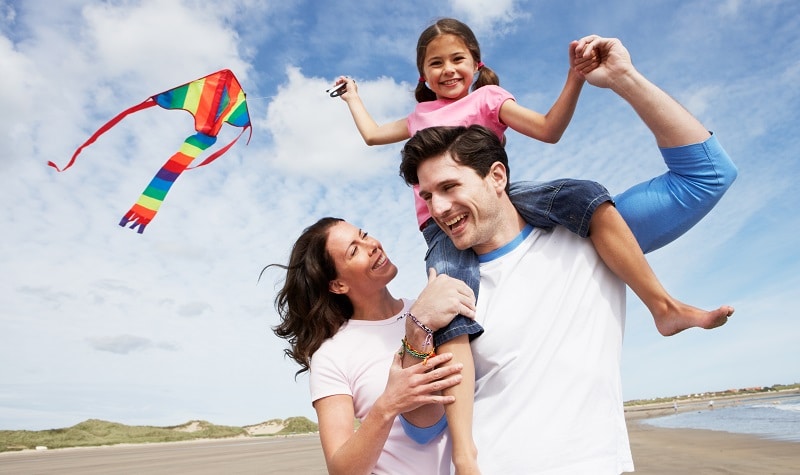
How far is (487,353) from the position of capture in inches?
91.0

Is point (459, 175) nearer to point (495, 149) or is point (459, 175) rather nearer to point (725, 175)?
point (495, 149)

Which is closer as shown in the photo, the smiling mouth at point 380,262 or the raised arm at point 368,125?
the smiling mouth at point 380,262

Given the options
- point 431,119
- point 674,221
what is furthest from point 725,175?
point 431,119

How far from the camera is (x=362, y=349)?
2.94 metres

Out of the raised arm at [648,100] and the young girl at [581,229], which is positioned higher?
the raised arm at [648,100]

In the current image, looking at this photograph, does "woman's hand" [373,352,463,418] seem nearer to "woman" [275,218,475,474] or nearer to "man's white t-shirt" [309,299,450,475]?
"woman" [275,218,475,474]

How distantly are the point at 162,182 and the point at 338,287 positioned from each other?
2342mm

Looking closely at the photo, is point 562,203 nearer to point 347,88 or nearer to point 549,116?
point 549,116

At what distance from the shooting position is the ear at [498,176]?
247 cm

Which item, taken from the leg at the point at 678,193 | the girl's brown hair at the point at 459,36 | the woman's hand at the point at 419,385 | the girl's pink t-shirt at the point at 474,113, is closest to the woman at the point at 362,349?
the woman's hand at the point at 419,385

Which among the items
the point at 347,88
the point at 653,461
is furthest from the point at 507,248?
the point at 653,461

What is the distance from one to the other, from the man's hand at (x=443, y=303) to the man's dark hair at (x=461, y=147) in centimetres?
45

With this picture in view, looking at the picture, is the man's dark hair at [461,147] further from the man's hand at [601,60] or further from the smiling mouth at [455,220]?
the man's hand at [601,60]

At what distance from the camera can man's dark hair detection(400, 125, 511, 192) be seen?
2443 mm
